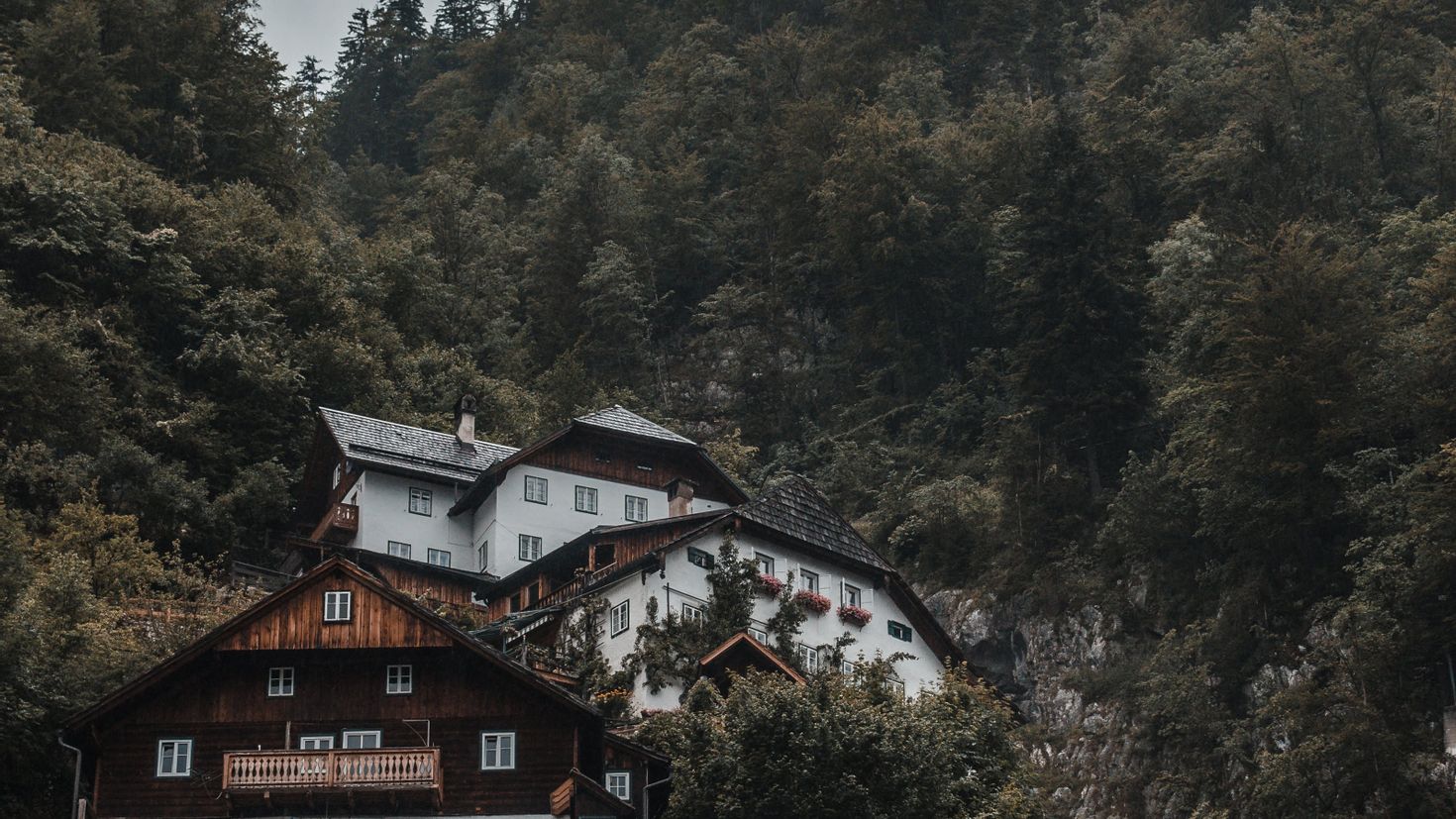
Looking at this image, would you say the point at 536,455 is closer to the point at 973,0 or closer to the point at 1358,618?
the point at 1358,618

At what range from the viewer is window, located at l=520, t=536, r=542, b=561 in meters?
65.9

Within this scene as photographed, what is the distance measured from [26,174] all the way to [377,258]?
18305 millimetres

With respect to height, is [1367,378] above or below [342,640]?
above

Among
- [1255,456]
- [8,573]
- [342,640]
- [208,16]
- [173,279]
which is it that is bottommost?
[342,640]

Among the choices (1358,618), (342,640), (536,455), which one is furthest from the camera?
(536,455)

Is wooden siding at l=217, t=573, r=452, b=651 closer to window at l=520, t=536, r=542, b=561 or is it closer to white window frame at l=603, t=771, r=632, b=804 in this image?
white window frame at l=603, t=771, r=632, b=804

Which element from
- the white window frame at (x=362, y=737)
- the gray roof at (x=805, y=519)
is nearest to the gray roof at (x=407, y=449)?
the gray roof at (x=805, y=519)

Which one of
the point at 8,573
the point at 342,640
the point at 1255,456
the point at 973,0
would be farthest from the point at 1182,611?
the point at 973,0

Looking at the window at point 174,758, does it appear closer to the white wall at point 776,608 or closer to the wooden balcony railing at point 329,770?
the wooden balcony railing at point 329,770

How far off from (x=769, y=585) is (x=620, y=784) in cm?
1409

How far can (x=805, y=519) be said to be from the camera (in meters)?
59.8

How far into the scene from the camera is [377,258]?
3615 inches

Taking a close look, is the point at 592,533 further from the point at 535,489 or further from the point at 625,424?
the point at 625,424

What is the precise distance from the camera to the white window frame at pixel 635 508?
2650 inches
